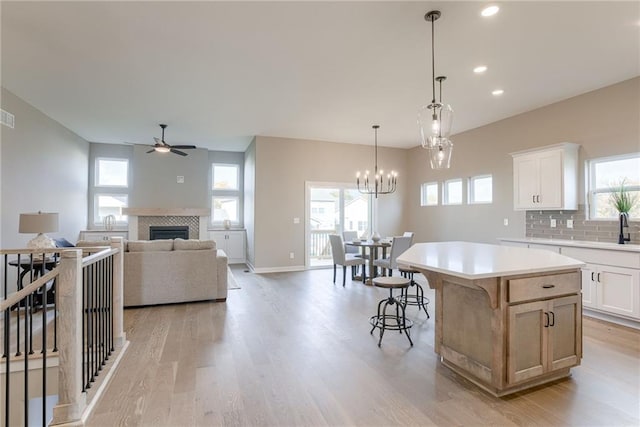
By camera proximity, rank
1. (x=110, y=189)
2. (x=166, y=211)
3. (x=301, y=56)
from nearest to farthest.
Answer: (x=301, y=56), (x=166, y=211), (x=110, y=189)

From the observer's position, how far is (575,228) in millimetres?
4766

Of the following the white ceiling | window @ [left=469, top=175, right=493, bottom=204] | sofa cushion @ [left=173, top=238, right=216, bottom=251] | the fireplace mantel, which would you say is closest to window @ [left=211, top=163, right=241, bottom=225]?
the fireplace mantel

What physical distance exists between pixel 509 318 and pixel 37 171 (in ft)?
22.5

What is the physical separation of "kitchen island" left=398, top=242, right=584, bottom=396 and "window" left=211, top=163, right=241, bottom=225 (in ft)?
23.6

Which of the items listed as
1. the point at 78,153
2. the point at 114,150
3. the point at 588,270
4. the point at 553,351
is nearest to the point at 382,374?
the point at 553,351

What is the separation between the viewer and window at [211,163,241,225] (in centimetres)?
900

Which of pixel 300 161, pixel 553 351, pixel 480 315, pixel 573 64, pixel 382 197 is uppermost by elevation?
pixel 573 64

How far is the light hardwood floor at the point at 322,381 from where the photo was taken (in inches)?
82.0

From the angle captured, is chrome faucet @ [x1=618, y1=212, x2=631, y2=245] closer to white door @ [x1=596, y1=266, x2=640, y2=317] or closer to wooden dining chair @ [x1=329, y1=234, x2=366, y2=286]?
white door @ [x1=596, y1=266, x2=640, y2=317]

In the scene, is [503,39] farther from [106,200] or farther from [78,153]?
[106,200]

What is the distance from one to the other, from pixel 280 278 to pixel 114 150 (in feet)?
18.1

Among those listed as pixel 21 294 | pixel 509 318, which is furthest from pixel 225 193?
pixel 509 318

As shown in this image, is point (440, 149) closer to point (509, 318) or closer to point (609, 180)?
point (509, 318)

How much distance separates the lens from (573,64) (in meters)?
3.76
